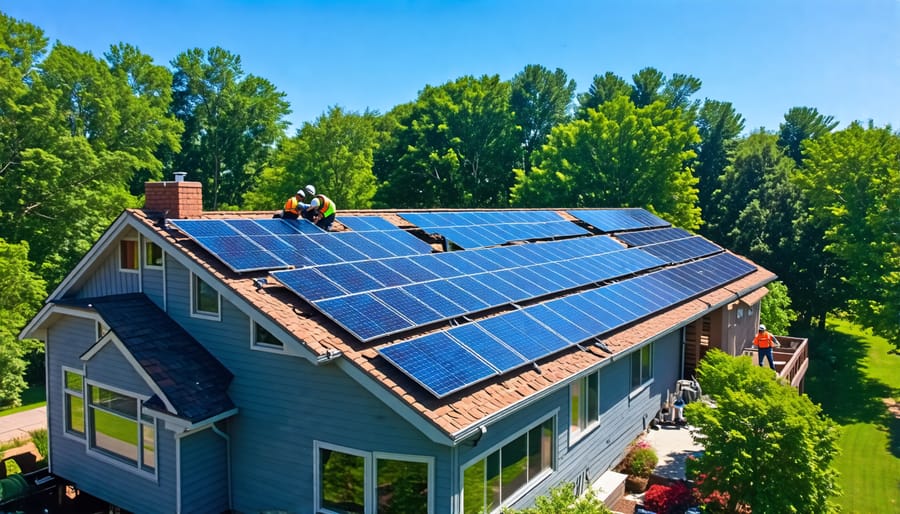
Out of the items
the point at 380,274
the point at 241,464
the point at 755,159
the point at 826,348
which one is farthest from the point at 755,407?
the point at 755,159

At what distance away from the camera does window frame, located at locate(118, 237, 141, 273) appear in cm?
1406

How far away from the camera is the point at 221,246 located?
12.7 meters

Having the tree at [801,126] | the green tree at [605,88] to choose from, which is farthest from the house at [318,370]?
the tree at [801,126]

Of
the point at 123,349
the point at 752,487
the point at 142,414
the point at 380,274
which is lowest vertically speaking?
the point at 752,487

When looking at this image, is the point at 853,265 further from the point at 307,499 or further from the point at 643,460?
the point at 307,499

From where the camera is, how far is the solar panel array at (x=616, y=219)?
90.4 ft

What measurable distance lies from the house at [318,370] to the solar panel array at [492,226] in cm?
165

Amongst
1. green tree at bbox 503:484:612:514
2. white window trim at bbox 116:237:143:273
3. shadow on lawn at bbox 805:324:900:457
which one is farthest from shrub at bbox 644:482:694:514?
shadow on lawn at bbox 805:324:900:457

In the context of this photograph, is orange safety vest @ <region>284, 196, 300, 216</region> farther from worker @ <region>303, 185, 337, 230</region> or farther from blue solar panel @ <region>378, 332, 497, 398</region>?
blue solar panel @ <region>378, 332, 497, 398</region>

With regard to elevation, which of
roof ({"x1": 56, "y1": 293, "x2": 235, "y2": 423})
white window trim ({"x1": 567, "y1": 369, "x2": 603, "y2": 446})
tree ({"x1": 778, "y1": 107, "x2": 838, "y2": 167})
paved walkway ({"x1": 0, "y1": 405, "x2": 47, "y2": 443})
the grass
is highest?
tree ({"x1": 778, "y1": 107, "x2": 838, "y2": 167})

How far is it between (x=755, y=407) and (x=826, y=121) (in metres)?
67.6

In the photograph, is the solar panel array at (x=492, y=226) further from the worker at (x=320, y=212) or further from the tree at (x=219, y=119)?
the tree at (x=219, y=119)

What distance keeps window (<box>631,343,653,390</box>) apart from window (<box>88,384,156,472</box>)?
12120 mm

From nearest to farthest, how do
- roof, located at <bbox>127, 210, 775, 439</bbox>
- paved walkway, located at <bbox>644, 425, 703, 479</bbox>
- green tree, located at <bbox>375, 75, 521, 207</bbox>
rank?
roof, located at <bbox>127, 210, 775, 439</bbox> → paved walkway, located at <bbox>644, 425, 703, 479</bbox> → green tree, located at <bbox>375, 75, 521, 207</bbox>
